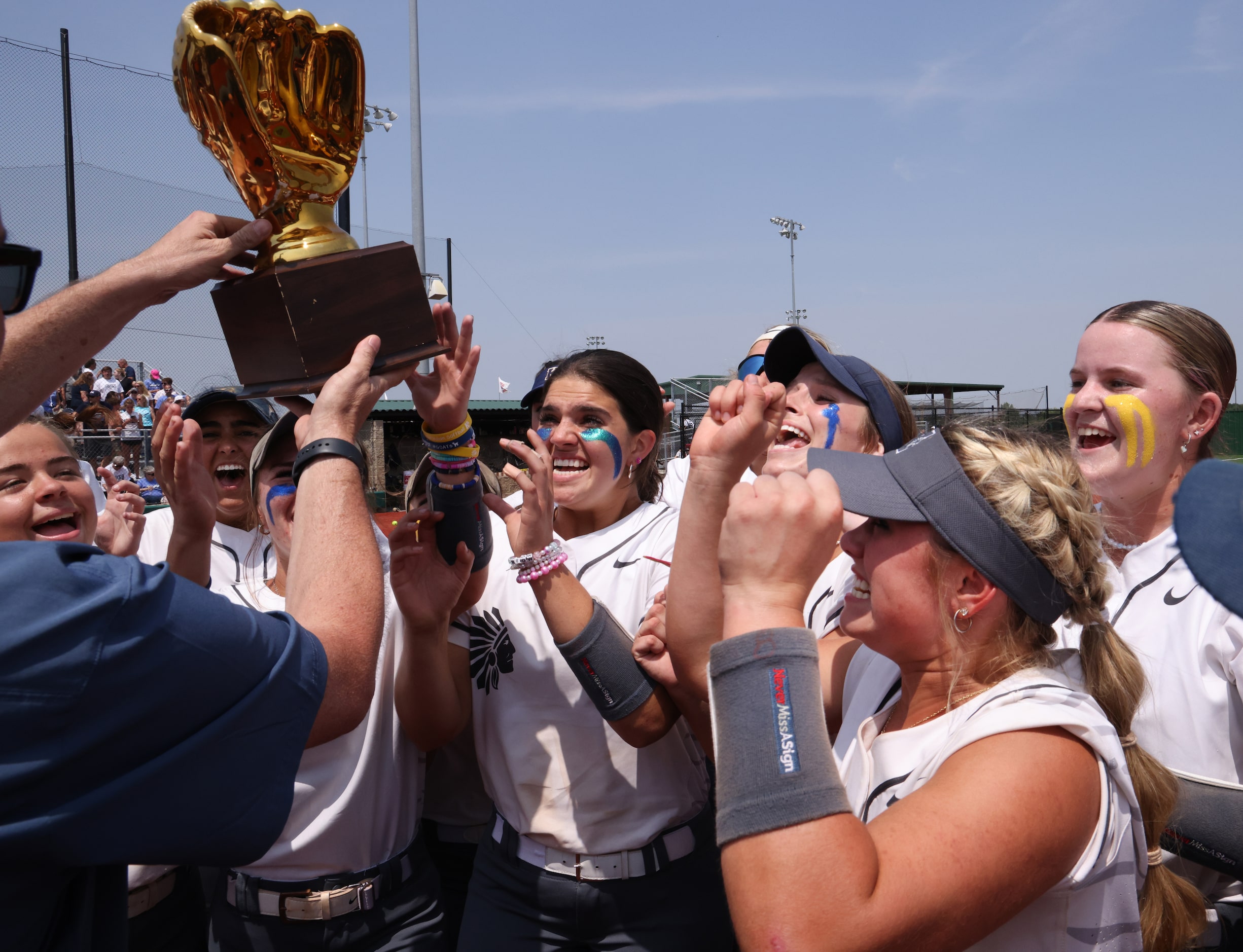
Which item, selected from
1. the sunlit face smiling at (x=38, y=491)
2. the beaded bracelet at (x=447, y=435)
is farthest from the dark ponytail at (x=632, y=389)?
the sunlit face smiling at (x=38, y=491)

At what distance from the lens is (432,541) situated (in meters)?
2.43

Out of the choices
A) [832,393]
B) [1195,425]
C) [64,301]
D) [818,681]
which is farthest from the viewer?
[832,393]

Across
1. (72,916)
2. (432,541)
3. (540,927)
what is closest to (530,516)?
(432,541)

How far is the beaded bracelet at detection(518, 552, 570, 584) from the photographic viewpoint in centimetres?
231

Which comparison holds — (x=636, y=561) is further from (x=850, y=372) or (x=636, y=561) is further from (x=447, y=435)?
(x=850, y=372)

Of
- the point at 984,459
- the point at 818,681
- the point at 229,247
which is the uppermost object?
the point at 229,247

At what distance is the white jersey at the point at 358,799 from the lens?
2.28m

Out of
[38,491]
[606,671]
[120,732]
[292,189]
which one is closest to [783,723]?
[120,732]

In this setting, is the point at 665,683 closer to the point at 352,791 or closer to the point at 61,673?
the point at 352,791

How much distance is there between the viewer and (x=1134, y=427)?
2621 mm

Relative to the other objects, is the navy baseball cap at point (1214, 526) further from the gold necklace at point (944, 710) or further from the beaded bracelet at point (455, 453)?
the beaded bracelet at point (455, 453)

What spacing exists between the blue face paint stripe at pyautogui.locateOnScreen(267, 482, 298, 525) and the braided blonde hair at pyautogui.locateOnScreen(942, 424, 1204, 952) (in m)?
2.09

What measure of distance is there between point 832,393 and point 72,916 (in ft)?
8.03

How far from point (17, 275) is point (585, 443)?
165cm
